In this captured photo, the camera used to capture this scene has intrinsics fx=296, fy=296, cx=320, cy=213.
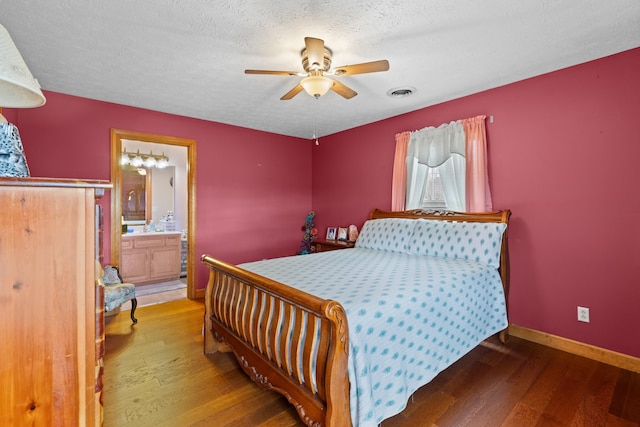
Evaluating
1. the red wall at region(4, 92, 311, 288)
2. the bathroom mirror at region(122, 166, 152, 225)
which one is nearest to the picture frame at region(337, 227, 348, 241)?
the red wall at region(4, 92, 311, 288)

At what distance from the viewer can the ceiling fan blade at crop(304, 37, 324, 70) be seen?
5.89 feet

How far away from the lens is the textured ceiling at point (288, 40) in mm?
1732

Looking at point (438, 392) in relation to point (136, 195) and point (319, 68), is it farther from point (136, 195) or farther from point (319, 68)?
point (136, 195)

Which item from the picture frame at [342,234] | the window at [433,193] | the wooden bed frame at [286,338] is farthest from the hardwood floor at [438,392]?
the picture frame at [342,234]

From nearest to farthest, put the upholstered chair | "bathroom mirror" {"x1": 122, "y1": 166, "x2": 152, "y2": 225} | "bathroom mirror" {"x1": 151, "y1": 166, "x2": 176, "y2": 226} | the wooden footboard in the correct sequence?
the wooden footboard
the upholstered chair
"bathroom mirror" {"x1": 122, "y1": 166, "x2": 152, "y2": 225}
"bathroom mirror" {"x1": 151, "y1": 166, "x2": 176, "y2": 226}

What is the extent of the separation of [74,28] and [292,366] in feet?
8.20

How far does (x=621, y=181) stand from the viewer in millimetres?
2230

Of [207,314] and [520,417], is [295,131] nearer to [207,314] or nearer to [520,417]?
[207,314]

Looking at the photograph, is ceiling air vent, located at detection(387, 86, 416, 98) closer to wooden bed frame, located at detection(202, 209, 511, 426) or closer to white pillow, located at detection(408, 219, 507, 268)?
white pillow, located at detection(408, 219, 507, 268)

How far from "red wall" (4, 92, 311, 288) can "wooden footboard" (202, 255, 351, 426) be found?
1962 mm

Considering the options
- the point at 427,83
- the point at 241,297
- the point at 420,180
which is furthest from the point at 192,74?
the point at 420,180

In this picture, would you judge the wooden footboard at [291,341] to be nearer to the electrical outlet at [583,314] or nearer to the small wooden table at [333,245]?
the small wooden table at [333,245]

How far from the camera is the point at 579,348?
2420 mm

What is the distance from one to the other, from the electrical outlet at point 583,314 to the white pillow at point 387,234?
146 centimetres
